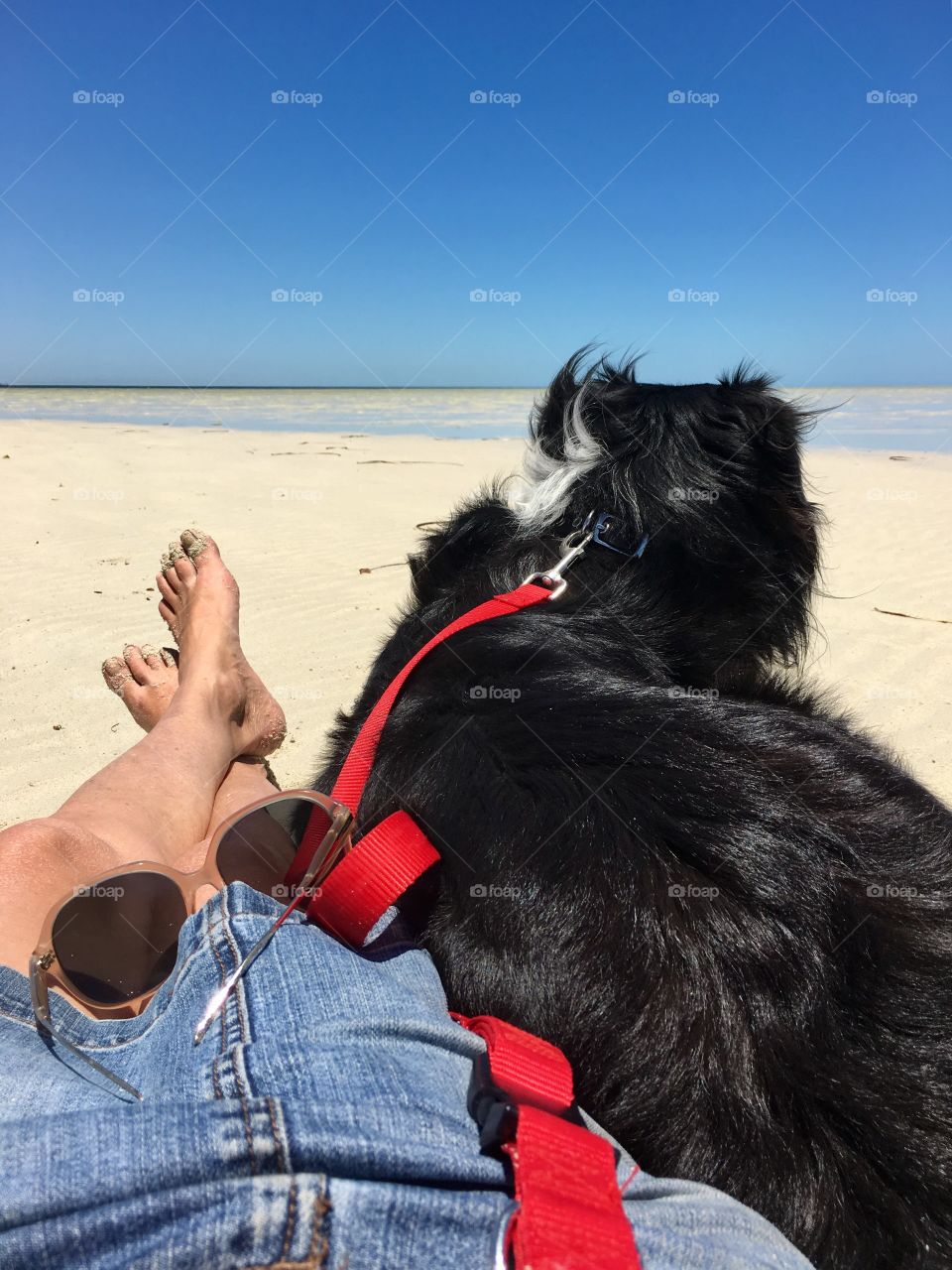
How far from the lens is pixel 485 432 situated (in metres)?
19.2

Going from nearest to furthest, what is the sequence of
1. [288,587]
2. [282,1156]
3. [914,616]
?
[282,1156]
[914,616]
[288,587]

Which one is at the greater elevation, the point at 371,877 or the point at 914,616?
the point at 371,877

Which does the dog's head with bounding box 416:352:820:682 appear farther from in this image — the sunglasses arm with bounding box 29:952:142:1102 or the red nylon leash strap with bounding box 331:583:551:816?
the sunglasses arm with bounding box 29:952:142:1102

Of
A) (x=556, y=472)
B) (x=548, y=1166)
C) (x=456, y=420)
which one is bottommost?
(x=548, y=1166)

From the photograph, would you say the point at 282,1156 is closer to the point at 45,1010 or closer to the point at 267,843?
the point at 45,1010

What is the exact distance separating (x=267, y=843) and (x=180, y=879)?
0.62 feet

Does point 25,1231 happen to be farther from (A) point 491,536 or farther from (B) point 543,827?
(A) point 491,536

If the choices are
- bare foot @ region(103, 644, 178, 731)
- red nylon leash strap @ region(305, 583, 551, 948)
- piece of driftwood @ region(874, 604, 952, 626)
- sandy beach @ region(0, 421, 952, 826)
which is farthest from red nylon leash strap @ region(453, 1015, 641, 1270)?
piece of driftwood @ region(874, 604, 952, 626)

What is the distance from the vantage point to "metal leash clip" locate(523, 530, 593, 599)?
1.98m

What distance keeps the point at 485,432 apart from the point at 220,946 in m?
18.8

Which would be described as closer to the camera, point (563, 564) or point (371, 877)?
point (371, 877)

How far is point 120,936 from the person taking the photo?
55.7 inches

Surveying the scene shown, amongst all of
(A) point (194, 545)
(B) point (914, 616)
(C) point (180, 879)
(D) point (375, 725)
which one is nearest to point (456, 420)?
(B) point (914, 616)

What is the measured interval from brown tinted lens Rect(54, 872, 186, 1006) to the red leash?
0.34 m
